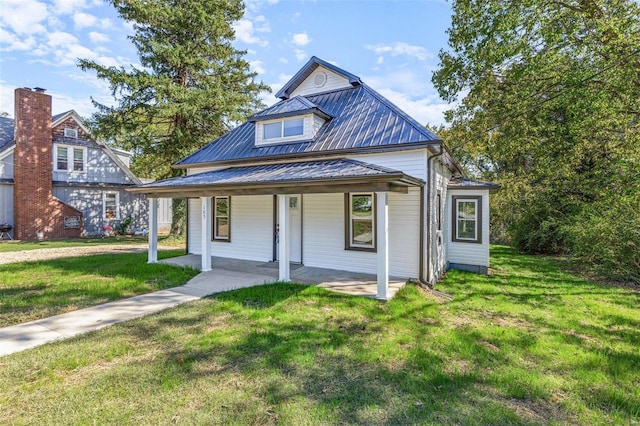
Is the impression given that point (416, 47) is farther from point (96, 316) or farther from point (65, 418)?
point (65, 418)

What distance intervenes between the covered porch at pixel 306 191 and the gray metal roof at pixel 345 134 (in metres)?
0.48

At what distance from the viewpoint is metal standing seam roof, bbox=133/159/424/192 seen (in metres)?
6.38

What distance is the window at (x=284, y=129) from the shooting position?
32.1 feet

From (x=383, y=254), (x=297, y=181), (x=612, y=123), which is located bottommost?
(x=383, y=254)

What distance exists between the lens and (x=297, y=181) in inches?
266

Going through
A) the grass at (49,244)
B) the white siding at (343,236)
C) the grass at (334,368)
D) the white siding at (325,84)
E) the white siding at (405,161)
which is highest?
the white siding at (325,84)

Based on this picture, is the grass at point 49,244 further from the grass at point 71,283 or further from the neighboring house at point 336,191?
the neighboring house at point 336,191

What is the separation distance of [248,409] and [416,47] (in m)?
12.8

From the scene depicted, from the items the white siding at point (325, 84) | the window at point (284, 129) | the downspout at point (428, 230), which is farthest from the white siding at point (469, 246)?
the window at point (284, 129)

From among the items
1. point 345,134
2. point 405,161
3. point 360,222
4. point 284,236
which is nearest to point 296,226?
point 360,222

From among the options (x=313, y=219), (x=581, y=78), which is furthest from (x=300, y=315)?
(x=581, y=78)

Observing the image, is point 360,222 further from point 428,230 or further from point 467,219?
point 467,219

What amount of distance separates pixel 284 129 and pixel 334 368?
7897 mm

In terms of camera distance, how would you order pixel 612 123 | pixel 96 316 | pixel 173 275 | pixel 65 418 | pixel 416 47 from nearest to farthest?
1. pixel 65 418
2. pixel 96 316
3. pixel 173 275
4. pixel 612 123
5. pixel 416 47
